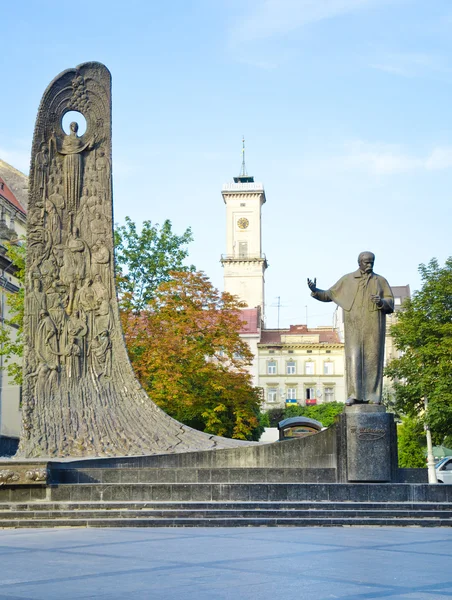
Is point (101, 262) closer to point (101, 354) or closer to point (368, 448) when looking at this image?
point (101, 354)

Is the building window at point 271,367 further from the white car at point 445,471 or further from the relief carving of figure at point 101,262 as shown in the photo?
the relief carving of figure at point 101,262

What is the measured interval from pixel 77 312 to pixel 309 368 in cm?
7028

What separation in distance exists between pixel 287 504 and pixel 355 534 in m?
1.80

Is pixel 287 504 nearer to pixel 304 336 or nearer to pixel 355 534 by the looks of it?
pixel 355 534

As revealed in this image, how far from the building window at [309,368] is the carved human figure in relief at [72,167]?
69.8 metres

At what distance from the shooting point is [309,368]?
85625mm

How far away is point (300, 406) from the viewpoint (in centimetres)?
8169

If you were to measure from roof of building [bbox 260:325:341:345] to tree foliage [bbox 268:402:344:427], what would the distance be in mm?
7629

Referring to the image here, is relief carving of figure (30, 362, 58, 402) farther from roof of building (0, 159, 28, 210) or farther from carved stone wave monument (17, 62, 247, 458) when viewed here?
roof of building (0, 159, 28, 210)

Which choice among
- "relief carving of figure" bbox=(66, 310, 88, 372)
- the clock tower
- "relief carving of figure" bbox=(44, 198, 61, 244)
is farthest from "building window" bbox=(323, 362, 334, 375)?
"relief carving of figure" bbox=(44, 198, 61, 244)

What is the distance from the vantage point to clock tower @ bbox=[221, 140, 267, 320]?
323ft

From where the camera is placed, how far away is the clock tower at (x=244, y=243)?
98312mm

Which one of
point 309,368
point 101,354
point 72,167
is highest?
point 309,368

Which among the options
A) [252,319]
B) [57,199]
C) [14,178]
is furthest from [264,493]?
[252,319]
